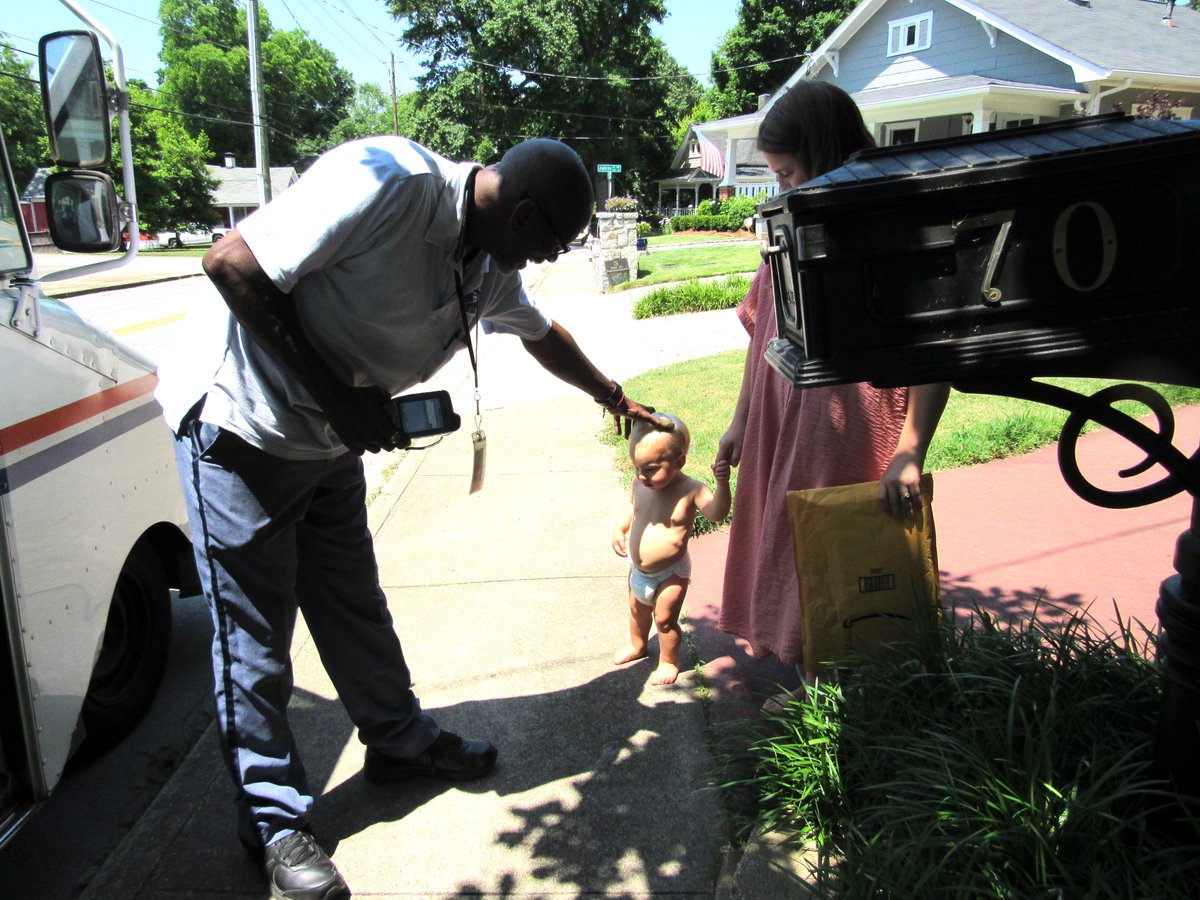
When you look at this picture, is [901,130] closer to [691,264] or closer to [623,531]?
[691,264]

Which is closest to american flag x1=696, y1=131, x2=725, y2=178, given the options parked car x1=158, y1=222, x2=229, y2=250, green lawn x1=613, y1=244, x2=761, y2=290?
green lawn x1=613, y1=244, x2=761, y2=290

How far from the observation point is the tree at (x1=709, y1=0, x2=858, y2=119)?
48.4m

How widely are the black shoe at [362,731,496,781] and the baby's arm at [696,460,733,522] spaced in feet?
3.65

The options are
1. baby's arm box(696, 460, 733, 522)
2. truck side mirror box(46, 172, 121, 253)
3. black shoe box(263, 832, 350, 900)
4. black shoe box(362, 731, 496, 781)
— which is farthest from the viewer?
baby's arm box(696, 460, 733, 522)

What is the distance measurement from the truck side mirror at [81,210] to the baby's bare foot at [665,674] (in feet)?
7.67

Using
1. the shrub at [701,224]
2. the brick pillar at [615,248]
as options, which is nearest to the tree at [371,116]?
the shrub at [701,224]

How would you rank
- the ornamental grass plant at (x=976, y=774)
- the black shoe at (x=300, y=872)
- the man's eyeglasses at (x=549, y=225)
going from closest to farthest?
the ornamental grass plant at (x=976, y=774) < the man's eyeglasses at (x=549, y=225) < the black shoe at (x=300, y=872)

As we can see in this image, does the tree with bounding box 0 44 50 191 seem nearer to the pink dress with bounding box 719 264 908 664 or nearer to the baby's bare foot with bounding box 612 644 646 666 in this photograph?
the pink dress with bounding box 719 264 908 664

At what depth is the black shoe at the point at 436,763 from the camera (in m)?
2.87

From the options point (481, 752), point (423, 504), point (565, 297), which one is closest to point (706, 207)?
point (565, 297)

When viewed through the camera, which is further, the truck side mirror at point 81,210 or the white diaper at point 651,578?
the white diaper at point 651,578

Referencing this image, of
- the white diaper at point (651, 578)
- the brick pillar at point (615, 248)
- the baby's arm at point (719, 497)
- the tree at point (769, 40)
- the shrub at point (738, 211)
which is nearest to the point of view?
the baby's arm at point (719, 497)

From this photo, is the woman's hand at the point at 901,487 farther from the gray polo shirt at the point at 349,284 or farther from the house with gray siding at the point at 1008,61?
the house with gray siding at the point at 1008,61

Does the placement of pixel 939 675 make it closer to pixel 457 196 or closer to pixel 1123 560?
pixel 457 196
